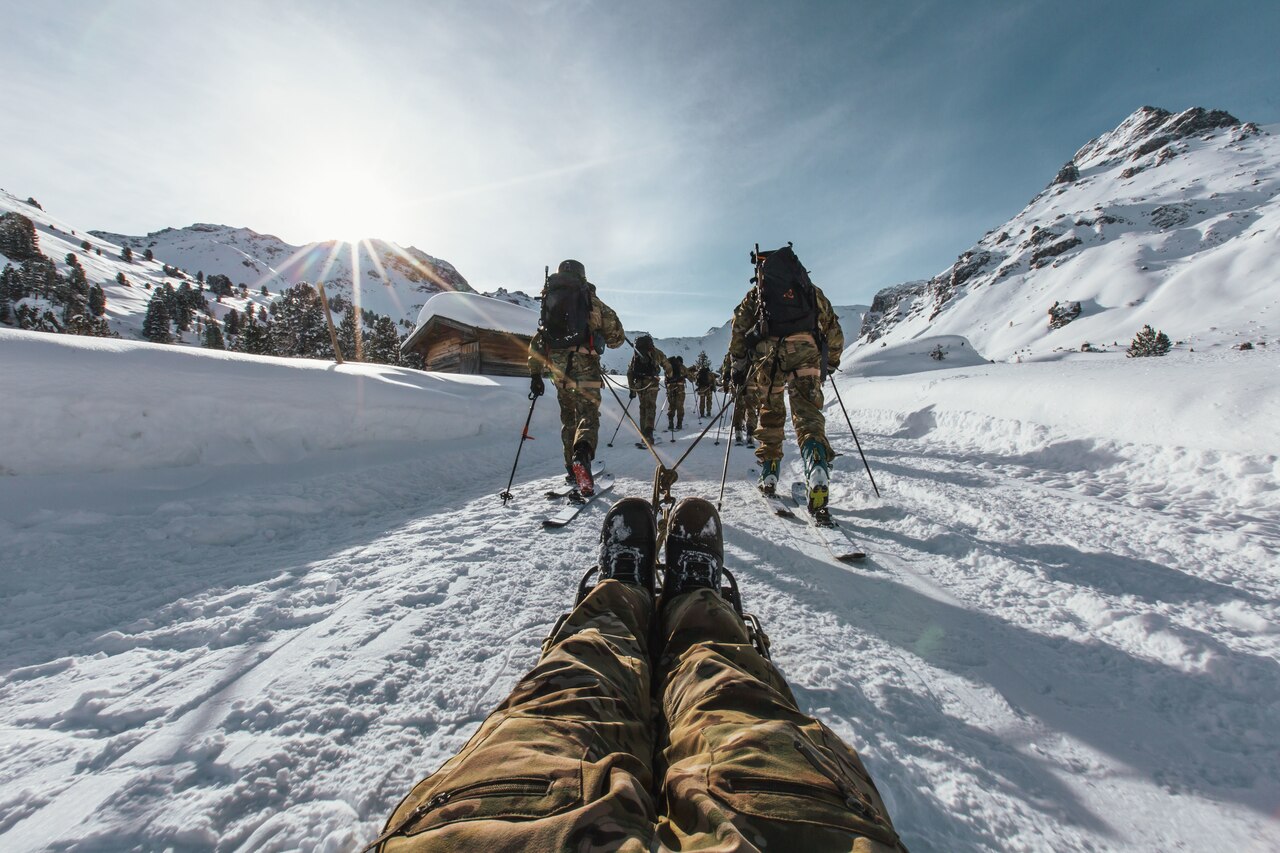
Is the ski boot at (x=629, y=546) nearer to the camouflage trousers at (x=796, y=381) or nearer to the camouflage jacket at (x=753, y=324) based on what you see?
the camouflage trousers at (x=796, y=381)

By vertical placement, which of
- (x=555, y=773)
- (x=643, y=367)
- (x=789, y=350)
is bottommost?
(x=555, y=773)

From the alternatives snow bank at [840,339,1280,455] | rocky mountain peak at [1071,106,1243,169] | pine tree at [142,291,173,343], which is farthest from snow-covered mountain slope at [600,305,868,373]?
snow bank at [840,339,1280,455]

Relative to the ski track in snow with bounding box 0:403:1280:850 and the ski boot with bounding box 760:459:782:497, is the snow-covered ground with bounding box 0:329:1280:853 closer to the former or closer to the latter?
the ski track in snow with bounding box 0:403:1280:850

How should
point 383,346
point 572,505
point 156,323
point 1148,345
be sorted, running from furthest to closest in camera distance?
point 156,323, point 383,346, point 1148,345, point 572,505

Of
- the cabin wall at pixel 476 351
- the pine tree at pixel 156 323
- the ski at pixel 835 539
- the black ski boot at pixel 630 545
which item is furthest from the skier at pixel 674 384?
the pine tree at pixel 156 323

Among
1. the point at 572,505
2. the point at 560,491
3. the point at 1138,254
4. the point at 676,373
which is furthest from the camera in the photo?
the point at 1138,254

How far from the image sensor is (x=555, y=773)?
3.47 ft

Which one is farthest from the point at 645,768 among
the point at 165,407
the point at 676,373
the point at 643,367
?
the point at 676,373

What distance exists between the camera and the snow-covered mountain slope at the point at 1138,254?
103 feet

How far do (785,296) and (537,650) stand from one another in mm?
3931

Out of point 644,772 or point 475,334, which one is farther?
point 475,334

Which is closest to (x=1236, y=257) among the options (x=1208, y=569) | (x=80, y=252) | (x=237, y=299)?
(x=1208, y=569)

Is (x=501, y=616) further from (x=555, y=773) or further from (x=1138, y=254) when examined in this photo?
(x=1138, y=254)

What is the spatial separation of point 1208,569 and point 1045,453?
300cm
